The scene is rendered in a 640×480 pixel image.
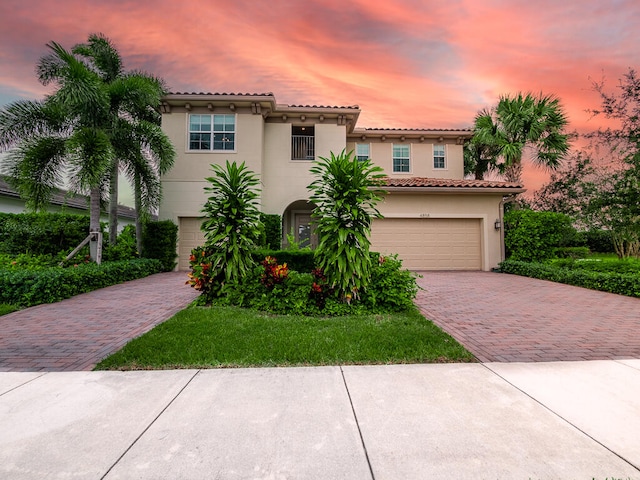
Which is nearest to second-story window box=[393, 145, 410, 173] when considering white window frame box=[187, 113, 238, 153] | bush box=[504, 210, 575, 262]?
bush box=[504, 210, 575, 262]

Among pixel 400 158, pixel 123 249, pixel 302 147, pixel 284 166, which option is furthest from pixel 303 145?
pixel 123 249

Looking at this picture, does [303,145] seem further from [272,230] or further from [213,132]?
[272,230]

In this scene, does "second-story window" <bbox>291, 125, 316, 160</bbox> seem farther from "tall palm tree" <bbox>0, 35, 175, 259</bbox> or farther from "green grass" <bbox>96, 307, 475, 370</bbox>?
"green grass" <bbox>96, 307, 475, 370</bbox>

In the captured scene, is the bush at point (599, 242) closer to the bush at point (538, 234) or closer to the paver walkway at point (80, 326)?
the bush at point (538, 234)

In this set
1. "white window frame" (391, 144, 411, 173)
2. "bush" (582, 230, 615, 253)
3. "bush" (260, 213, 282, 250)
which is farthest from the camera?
"bush" (582, 230, 615, 253)

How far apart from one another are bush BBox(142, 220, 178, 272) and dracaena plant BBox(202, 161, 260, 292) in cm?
682

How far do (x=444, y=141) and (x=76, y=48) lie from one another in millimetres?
16381

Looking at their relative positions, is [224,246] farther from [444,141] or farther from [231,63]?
[444,141]

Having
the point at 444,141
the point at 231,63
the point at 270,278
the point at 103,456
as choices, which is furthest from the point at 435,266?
the point at 103,456

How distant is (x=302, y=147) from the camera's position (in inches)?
555

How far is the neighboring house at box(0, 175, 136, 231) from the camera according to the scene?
1295cm

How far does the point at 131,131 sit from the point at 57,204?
1005 centimetres

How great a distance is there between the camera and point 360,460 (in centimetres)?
187

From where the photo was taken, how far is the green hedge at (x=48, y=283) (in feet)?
20.4
